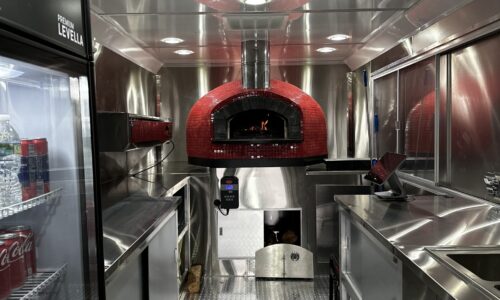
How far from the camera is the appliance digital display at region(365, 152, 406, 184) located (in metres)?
2.17

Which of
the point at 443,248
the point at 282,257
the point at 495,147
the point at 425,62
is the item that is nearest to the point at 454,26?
the point at 425,62

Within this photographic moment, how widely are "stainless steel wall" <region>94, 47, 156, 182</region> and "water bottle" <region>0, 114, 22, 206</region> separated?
1.28 meters

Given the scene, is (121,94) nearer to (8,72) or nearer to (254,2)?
(254,2)

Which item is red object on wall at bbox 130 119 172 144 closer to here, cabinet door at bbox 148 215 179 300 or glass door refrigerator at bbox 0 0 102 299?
cabinet door at bbox 148 215 179 300

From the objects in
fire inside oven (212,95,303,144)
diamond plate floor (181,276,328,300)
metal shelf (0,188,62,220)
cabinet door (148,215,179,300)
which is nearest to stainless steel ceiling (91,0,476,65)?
fire inside oven (212,95,303,144)

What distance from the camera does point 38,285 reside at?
1.05 meters

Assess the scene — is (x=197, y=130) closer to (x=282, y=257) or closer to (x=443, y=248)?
(x=282, y=257)

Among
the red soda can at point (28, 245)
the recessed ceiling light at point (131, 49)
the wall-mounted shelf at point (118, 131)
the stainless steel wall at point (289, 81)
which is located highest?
the recessed ceiling light at point (131, 49)

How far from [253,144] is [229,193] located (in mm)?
513

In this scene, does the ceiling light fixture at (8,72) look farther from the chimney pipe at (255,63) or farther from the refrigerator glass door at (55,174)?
the chimney pipe at (255,63)

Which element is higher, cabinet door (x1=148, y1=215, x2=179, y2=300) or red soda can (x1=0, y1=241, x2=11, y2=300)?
red soda can (x1=0, y1=241, x2=11, y2=300)

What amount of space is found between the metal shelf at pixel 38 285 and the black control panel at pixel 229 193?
232 centimetres

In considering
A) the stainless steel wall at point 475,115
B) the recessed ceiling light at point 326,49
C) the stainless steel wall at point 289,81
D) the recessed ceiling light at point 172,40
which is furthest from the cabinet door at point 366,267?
the stainless steel wall at point 289,81

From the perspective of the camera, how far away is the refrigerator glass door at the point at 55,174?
109 centimetres
